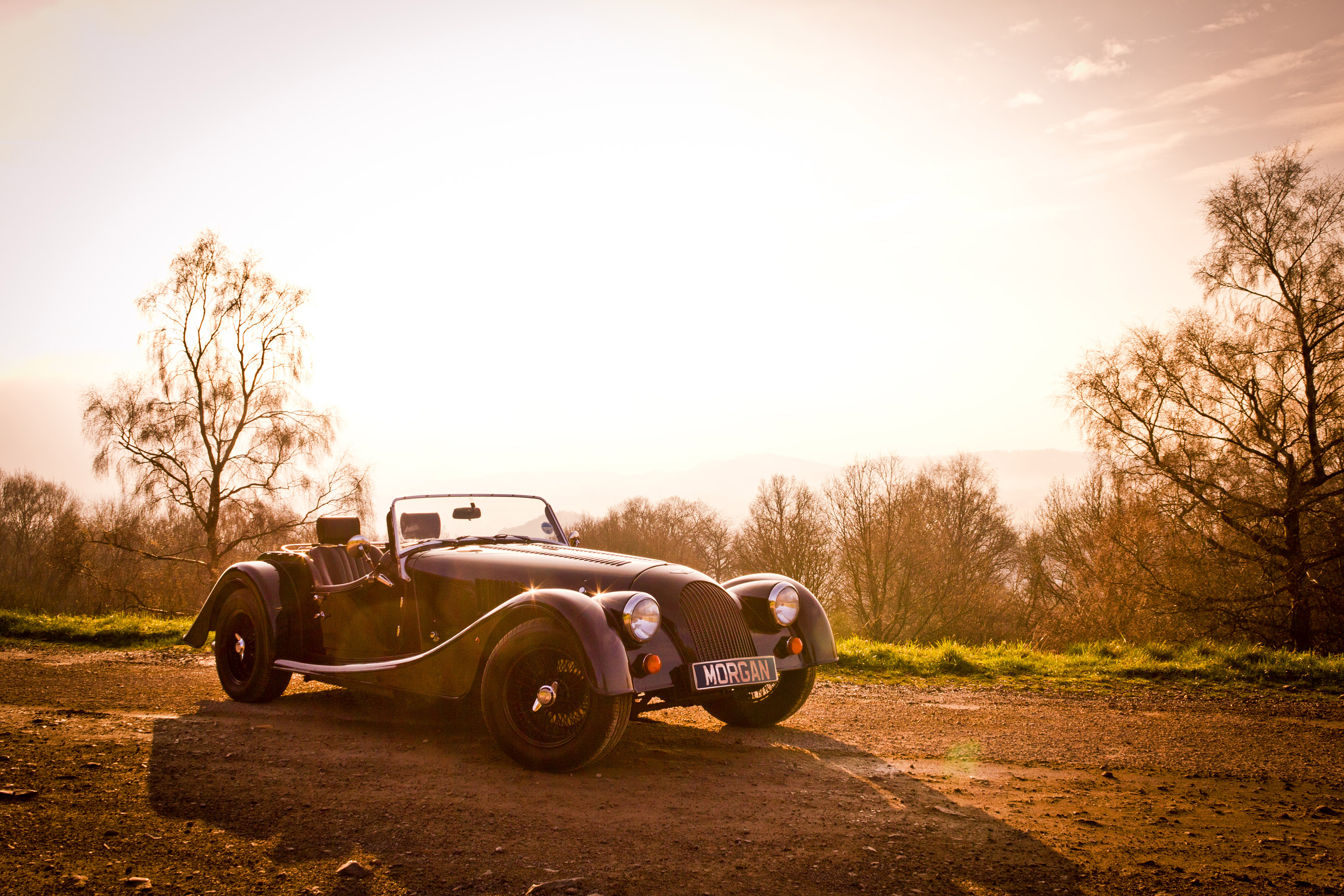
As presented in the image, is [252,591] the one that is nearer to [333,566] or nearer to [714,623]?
[333,566]

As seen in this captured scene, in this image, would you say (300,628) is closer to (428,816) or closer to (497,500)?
(497,500)

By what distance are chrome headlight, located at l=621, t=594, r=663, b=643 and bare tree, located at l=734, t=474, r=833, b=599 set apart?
122 ft

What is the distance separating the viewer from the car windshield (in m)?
Result: 6.96

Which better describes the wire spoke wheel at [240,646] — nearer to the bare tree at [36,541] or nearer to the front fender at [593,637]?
the front fender at [593,637]

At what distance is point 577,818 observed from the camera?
4.03 meters

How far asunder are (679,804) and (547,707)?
1131 mm

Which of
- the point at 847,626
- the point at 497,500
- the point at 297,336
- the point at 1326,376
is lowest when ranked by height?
the point at 847,626

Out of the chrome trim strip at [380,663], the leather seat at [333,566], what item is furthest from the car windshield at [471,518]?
the chrome trim strip at [380,663]

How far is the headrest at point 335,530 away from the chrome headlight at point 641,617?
11.0 feet

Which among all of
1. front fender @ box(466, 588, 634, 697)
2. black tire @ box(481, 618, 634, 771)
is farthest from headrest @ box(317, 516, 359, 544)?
front fender @ box(466, 588, 634, 697)

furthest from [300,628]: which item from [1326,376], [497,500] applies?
[1326,376]

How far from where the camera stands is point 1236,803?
4.44 metres

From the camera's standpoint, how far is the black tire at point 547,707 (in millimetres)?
4758

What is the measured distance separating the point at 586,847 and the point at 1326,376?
2251cm
